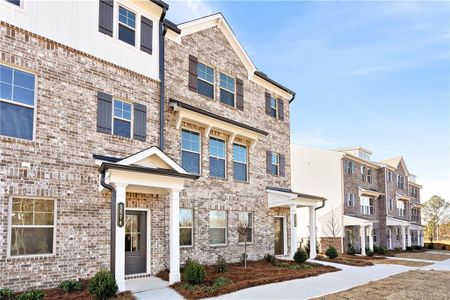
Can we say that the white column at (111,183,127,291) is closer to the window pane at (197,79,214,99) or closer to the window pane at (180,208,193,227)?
the window pane at (180,208,193,227)

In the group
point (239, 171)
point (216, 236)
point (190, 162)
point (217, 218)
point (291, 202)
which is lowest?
point (216, 236)

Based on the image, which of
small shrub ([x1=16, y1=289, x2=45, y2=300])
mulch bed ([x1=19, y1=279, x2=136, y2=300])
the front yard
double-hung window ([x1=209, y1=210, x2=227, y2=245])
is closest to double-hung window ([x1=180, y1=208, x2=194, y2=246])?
double-hung window ([x1=209, y1=210, x2=227, y2=245])

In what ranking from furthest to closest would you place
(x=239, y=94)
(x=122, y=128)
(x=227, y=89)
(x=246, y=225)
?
(x=239, y=94)
(x=227, y=89)
(x=246, y=225)
(x=122, y=128)

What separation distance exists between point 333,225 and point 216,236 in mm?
16927

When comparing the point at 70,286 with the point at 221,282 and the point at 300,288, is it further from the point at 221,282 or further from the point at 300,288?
the point at 300,288

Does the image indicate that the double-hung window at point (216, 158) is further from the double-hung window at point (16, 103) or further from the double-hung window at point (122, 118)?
the double-hung window at point (16, 103)

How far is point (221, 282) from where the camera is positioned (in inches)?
487

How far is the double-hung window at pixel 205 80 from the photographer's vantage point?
17062 mm

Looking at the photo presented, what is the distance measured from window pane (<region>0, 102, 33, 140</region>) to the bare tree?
25184 millimetres

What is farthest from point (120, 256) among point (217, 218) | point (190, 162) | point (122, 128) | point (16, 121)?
point (217, 218)

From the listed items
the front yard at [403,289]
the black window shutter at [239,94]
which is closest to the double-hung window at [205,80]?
the black window shutter at [239,94]

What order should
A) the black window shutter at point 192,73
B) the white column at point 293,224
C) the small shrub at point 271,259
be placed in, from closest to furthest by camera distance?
1. the black window shutter at point 192,73
2. the small shrub at point 271,259
3. the white column at point 293,224

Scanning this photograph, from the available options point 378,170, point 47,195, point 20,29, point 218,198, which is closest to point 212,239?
point 218,198

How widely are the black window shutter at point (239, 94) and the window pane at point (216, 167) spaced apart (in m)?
3.08
